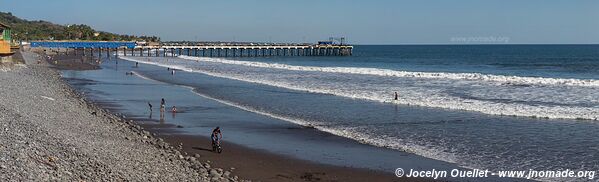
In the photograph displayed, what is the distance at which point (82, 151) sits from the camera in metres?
12.7

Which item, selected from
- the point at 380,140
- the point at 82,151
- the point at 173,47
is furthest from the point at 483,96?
the point at 173,47

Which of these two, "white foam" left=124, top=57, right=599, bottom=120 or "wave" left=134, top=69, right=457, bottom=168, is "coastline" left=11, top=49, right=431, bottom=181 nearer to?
"wave" left=134, top=69, right=457, bottom=168

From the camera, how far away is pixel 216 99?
29.9 meters

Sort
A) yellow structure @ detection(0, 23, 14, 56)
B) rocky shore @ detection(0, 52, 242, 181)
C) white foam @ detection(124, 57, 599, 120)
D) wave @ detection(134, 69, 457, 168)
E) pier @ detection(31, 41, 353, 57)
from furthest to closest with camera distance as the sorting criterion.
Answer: pier @ detection(31, 41, 353, 57)
yellow structure @ detection(0, 23, 14, 56)
white foam @ detection(124, 57, 599, 120)
wave @ detection(134, 69, 457, 168)
rocky shore @ detection(0, 52, 242, 181)

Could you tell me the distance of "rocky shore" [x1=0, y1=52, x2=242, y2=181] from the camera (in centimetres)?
1020

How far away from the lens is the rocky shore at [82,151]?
10.2 meters

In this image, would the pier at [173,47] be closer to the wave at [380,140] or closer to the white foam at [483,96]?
the white foam at [483,96]

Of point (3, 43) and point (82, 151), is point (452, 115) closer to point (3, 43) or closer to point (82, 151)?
point (82, 151)

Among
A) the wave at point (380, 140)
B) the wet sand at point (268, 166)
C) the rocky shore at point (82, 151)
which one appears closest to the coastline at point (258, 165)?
the wet sand at point (268, 166)

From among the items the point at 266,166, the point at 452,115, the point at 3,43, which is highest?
the point at 3,43

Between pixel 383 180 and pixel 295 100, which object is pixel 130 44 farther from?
pixel 383 180

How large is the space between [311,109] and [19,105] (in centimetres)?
1120

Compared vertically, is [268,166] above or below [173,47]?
below

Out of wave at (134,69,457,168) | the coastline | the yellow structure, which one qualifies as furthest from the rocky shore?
the yellow structure
